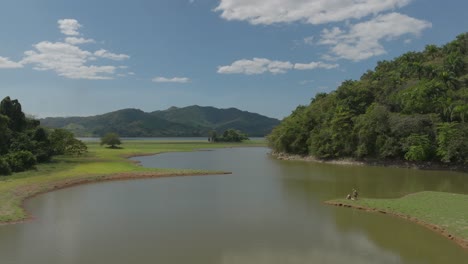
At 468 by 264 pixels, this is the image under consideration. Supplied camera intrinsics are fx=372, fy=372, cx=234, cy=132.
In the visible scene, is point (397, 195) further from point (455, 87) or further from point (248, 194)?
point (455, 87)

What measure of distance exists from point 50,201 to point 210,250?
19.3 metres

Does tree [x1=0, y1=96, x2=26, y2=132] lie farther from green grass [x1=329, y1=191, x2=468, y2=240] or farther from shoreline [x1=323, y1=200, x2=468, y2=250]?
green grass [x1=329, y1=191, x2=468, y2=240]

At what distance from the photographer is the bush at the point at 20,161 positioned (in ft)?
149

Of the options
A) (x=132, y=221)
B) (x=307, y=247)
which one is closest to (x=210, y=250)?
(x=307, y=247)

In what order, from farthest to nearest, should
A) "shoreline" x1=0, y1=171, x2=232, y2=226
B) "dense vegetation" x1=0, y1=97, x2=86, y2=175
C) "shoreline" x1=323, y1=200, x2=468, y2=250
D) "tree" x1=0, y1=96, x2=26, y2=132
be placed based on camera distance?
1. "tree" x1=0, y1=96, x2=26, y2=132
2. "dense vegetation" x1=0, y1=97, x2=86, y2=175
3. "shoreline" x1=0, y1=171, x2=232, y2=226
4. "shoreline" x1=323, y1=200, x2=468, y2=250

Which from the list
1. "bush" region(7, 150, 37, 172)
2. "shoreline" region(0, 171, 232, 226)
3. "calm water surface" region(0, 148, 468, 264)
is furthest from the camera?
"bush" region(7, 150, 37, 172)

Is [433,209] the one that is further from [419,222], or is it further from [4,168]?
[4,168]

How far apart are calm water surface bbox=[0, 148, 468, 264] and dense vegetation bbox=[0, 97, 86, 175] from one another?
16.0 meters

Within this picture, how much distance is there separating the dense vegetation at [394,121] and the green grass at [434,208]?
93.9 feet

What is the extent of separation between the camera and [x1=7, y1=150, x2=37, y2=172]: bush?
45.4 meters

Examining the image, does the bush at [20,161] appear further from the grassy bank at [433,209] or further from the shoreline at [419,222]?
the grassy bank at [433,209]

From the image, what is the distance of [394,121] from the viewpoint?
63.6 meters

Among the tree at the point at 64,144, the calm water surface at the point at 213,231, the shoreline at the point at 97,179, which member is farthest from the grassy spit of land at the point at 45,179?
the tree at the point at 64,144

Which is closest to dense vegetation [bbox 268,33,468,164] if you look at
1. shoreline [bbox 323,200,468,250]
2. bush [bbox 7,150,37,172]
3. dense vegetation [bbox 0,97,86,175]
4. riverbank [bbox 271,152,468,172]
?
riverbank [bbox 271,152,468,172]
